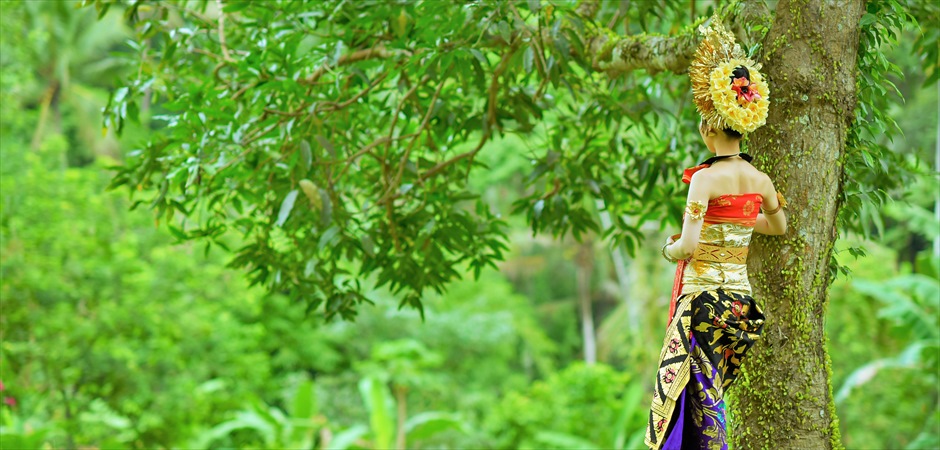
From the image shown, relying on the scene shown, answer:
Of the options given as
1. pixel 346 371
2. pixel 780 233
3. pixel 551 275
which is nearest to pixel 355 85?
pixel 780 233

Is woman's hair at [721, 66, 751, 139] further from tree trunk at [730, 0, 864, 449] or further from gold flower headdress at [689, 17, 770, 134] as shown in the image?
tree trunk at [730, 0, 864, 449]

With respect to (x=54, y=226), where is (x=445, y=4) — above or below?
above

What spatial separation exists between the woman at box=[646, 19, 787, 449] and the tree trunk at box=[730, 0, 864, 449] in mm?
127

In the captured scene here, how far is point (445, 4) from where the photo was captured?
2623 millimetres

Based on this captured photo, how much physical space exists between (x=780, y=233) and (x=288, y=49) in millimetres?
1686

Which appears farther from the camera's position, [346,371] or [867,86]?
[346,371]

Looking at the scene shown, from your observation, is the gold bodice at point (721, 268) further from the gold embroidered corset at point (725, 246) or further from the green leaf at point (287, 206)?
the green leaf at point (287, 206)

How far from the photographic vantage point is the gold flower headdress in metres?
1.97

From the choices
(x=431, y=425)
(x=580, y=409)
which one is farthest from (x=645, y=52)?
(x=580, y=409)

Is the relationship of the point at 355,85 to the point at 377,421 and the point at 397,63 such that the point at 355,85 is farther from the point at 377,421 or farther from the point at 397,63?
the point at 377,421

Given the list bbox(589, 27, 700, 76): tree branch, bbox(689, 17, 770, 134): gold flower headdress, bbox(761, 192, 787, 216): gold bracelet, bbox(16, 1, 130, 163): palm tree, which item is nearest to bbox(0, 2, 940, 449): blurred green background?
bbox(16, 1, 130, 163): palm tree

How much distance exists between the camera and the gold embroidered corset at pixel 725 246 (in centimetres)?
198

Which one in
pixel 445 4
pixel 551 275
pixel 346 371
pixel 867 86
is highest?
pixel 445 4

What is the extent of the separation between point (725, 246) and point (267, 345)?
12.3 metres
